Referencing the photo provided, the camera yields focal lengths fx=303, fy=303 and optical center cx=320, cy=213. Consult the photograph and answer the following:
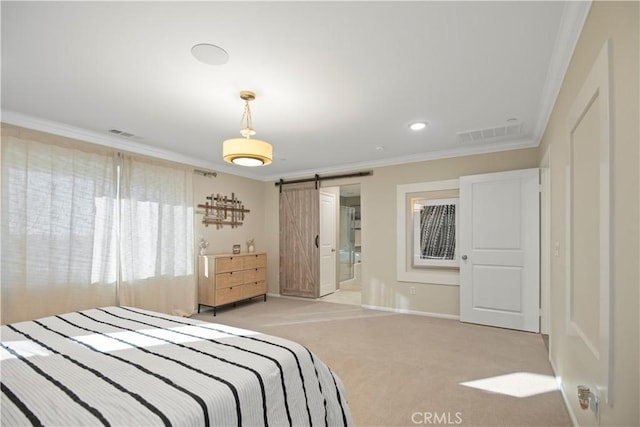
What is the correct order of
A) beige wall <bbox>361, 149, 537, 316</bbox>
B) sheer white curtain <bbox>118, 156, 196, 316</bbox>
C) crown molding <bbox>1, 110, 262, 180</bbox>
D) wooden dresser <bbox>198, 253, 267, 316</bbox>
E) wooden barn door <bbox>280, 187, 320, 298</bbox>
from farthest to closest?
wooden barn door <bbox>280, 187, 320, 298</bbox> < wooden dresser <bbox>198, 253, 267, 316</bbox> < beige wall <bbox>361, 149, 537, 316</bbox> < sheer white curtain <bbox>118, 156, 196, 316</bbox> < crown molding <bbox>1, 110, 262, 180</bbox>

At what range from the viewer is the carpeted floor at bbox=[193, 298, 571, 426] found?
2107 millimetres

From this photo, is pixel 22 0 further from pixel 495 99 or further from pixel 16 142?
pixel 495 99

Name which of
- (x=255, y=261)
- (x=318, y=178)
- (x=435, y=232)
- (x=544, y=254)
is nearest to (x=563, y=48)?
(x=544, y=254)

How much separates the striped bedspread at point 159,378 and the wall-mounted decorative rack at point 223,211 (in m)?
3.25

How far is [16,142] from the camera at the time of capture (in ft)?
10.1

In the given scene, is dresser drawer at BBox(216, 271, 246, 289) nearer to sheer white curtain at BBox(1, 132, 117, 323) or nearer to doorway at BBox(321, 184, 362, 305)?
sheer white curtain at BBox(1, 132, 117, 323)

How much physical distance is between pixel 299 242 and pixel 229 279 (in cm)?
157

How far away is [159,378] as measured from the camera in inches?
48.2

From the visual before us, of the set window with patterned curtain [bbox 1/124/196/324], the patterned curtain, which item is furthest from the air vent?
the patterned curtain

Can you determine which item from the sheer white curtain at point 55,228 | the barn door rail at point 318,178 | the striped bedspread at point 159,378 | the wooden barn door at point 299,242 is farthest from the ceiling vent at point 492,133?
the sheer white curtain at point 55,228

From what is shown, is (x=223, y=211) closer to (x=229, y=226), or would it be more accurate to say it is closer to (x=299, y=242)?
(x=229, y=226)

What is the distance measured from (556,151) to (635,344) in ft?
6.84

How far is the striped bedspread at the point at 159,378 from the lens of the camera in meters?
1.02

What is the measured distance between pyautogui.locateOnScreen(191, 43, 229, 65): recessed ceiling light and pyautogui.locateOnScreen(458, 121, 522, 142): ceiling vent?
114 inches
